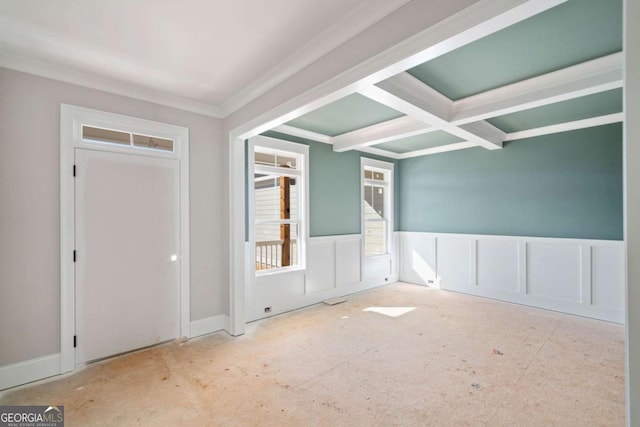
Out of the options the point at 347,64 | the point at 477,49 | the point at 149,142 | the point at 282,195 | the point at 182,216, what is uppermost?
the point at 477,49

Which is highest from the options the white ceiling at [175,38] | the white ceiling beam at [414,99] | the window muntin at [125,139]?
the white ceiling at [175,38]

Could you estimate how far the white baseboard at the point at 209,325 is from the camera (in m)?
3.50

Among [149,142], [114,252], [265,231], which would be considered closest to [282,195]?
[265,231]

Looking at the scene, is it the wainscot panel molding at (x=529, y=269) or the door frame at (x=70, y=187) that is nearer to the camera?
the door frame at (x=70, y=187)

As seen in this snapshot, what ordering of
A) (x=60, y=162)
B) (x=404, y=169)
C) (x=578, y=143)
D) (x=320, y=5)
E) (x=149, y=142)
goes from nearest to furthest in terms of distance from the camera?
(x=320, y=5), (x=60, y=162), (x=149, y=142), (x=578, y=143), (x=404, y=169)

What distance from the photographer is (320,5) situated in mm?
1906

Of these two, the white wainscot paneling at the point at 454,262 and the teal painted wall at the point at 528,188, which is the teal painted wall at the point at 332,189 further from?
the white wainscot paneling at the point at 454,262

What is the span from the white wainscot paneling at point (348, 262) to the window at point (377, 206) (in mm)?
380

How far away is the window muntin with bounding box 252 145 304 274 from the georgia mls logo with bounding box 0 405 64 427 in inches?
93.2

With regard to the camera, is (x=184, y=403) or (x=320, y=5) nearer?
(x=320, y=5)

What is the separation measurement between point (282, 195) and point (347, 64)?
2596mm

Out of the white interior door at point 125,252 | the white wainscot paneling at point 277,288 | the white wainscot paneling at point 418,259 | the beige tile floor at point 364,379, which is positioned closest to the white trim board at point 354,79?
the white wainscot paneling at point 277,288

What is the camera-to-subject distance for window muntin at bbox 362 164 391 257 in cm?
582

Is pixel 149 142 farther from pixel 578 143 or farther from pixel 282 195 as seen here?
pixel 578 143
